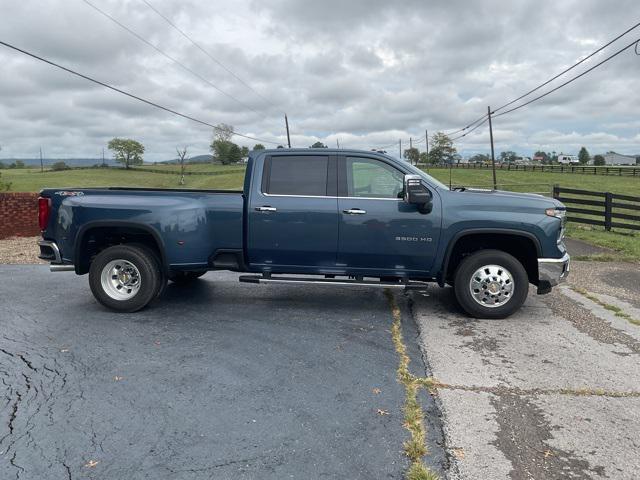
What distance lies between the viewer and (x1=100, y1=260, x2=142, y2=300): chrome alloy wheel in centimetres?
597

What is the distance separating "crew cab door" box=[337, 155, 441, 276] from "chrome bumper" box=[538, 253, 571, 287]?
123 centimetres

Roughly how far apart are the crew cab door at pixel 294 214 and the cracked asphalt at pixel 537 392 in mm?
1470

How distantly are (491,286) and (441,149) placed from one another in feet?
277

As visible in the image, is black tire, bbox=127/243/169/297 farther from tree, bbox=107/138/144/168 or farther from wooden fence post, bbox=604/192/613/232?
tree, bbox=107/138/144/168

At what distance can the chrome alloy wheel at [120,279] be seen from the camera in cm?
597

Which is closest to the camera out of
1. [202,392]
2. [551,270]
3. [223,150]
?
[202,392]

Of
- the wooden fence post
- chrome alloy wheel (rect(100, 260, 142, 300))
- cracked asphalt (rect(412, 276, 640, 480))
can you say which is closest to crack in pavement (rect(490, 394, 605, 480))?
cracked asphalt (rect(412, 276, 640, 480))

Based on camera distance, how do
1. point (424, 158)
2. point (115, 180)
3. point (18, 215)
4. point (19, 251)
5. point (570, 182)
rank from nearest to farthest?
point (19, 251) < point (18, 215) < point (570, 182) < point (115, 180) < point (424, 158)

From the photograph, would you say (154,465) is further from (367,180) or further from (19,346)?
(367,180)

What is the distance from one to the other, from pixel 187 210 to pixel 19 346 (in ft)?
7.01

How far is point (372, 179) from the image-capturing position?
5883 mm

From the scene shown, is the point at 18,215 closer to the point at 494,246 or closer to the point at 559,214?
the point at 494,246

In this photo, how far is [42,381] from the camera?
4.09 metres

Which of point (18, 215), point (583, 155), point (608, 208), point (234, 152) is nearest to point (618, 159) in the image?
point (583, 155)
